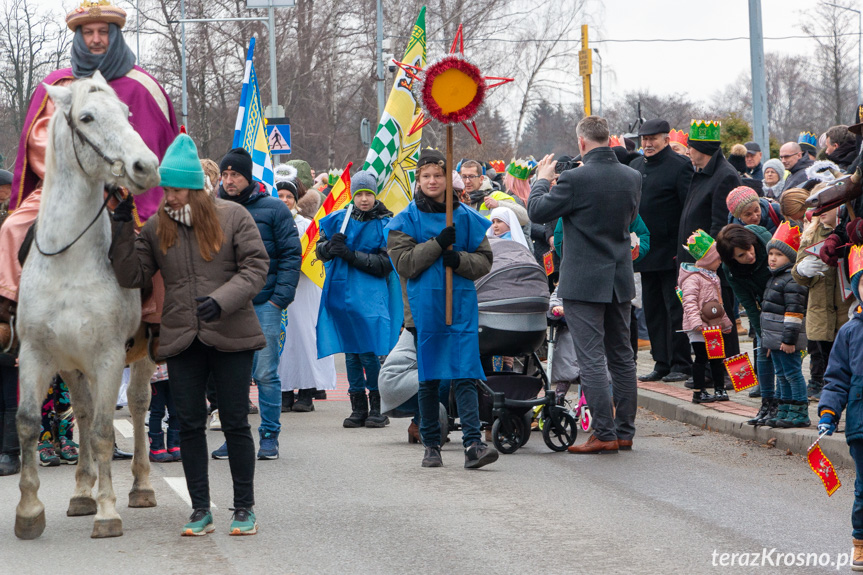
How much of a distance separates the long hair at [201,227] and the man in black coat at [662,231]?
6.90 meters

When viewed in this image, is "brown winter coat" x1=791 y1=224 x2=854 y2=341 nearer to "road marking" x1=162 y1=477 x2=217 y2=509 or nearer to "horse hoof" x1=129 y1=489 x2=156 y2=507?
"road marking" x1=162 y1=477 x2=217 y2=509

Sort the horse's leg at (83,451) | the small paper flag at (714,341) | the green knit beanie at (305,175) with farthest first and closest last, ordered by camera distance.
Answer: the green knit beanie at (305,175)
the small paper flag at (714,341)
the horse's leg at (83,451)

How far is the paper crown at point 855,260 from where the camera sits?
611cm

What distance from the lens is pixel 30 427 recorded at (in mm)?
6289

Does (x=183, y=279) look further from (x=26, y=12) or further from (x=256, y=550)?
(x=26, y=12)

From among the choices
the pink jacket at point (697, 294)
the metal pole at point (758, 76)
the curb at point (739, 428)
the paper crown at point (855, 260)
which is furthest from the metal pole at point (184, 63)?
the paper crown at point (855, 260)

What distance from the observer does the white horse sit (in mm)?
6152

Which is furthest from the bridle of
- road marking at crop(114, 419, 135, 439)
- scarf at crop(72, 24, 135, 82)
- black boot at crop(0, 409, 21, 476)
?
road marking at crop(114, 419, 135, 439)

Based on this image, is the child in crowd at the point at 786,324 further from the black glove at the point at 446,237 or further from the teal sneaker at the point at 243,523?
the teal sneaker at the point at 243,523

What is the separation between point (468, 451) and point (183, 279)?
112 inches

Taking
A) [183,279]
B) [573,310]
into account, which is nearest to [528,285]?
[573,310]

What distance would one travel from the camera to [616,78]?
158 ft

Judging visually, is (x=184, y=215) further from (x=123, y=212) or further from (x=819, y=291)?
(x=819, y=291)

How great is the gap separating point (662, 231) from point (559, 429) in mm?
3965
